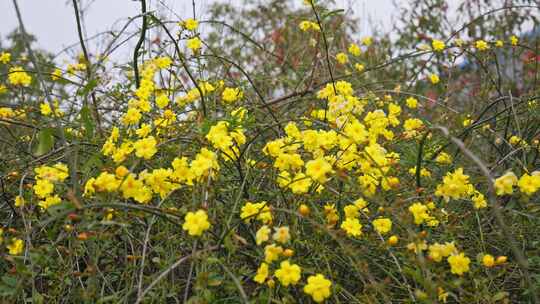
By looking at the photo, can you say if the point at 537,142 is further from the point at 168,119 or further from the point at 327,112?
the point at 168,119

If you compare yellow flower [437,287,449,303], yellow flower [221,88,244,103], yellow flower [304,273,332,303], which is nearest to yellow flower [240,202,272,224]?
yellow flower [304,273,332,303]

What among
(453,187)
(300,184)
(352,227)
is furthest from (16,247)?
(453,187)

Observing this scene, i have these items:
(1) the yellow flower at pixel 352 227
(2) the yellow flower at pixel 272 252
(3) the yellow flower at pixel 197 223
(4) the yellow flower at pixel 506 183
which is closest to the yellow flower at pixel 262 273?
(2) the yellow flower at pixel 272 252

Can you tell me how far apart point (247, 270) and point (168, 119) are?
0.67 meters

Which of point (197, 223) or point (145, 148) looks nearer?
point (197, 223)

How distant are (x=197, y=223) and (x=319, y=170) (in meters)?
0.35

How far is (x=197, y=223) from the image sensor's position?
135 cm

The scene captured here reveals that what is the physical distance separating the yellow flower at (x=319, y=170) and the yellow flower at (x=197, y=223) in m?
0.30

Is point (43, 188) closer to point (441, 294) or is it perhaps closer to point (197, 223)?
point (197, 223)

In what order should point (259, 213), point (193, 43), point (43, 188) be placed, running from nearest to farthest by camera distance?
point (259, 213), point (43, 188), point (193, 43)

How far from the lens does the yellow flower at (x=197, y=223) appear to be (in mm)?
1343

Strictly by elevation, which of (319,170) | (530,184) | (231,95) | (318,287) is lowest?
(318,287)

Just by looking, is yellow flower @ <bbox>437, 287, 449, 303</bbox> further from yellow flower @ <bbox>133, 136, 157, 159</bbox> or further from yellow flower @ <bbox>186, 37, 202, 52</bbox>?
yellow flower @ <bbox>186, 37, 202, 52</bbox>

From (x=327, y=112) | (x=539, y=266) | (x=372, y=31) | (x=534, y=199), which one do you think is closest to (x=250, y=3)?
(x=372, y=31)
